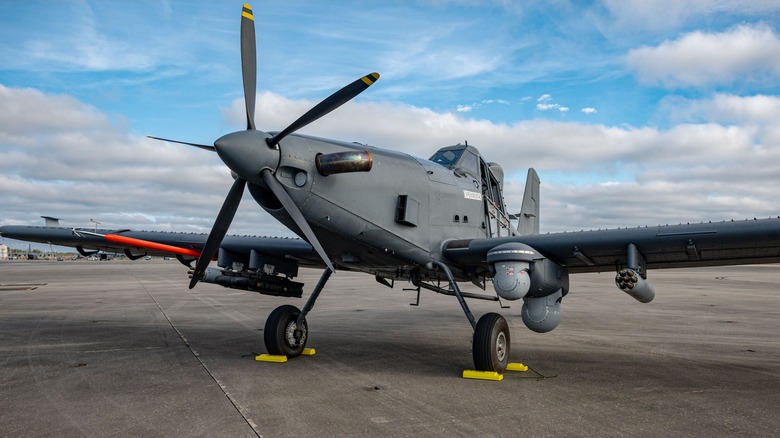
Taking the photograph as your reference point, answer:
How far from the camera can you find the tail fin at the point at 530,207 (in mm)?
16031

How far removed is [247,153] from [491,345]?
4.40 meters

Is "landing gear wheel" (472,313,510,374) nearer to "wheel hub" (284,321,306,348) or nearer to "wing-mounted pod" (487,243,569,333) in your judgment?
"wing-mounted pod" (487,243,569,333)

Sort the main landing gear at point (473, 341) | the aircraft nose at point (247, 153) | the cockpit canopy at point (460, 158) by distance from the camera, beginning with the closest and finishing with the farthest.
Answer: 1. the aircraft nose at point (247, 153)
2. the main landing gear at point (473, 341)
3. the cockpit canopy at point (460, 158)

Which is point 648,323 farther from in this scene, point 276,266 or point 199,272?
point 199,272

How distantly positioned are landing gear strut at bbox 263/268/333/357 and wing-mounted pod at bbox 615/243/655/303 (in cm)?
449

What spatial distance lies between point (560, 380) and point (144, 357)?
6.84 m

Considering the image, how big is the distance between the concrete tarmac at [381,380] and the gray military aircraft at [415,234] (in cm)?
113

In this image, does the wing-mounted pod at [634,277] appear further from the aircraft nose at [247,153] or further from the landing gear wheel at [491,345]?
the aircraft nose at [247,153]

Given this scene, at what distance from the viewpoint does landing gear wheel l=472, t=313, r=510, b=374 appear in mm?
8070

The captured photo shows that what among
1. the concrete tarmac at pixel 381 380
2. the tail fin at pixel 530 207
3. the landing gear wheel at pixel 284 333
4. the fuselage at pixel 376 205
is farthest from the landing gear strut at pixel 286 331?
the tail fin at pixel 530 207

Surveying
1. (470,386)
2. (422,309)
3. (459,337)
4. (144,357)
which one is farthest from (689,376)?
(422,309)

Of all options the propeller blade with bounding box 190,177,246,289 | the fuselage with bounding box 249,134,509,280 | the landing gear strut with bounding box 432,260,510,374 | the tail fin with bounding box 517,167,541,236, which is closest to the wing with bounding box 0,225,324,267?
the propeller blade with bounding box 190,177,246,289

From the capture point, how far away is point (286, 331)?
375 inches

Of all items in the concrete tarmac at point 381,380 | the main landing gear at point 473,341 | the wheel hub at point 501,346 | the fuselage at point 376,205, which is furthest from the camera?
the wheel hub at point 501,346
